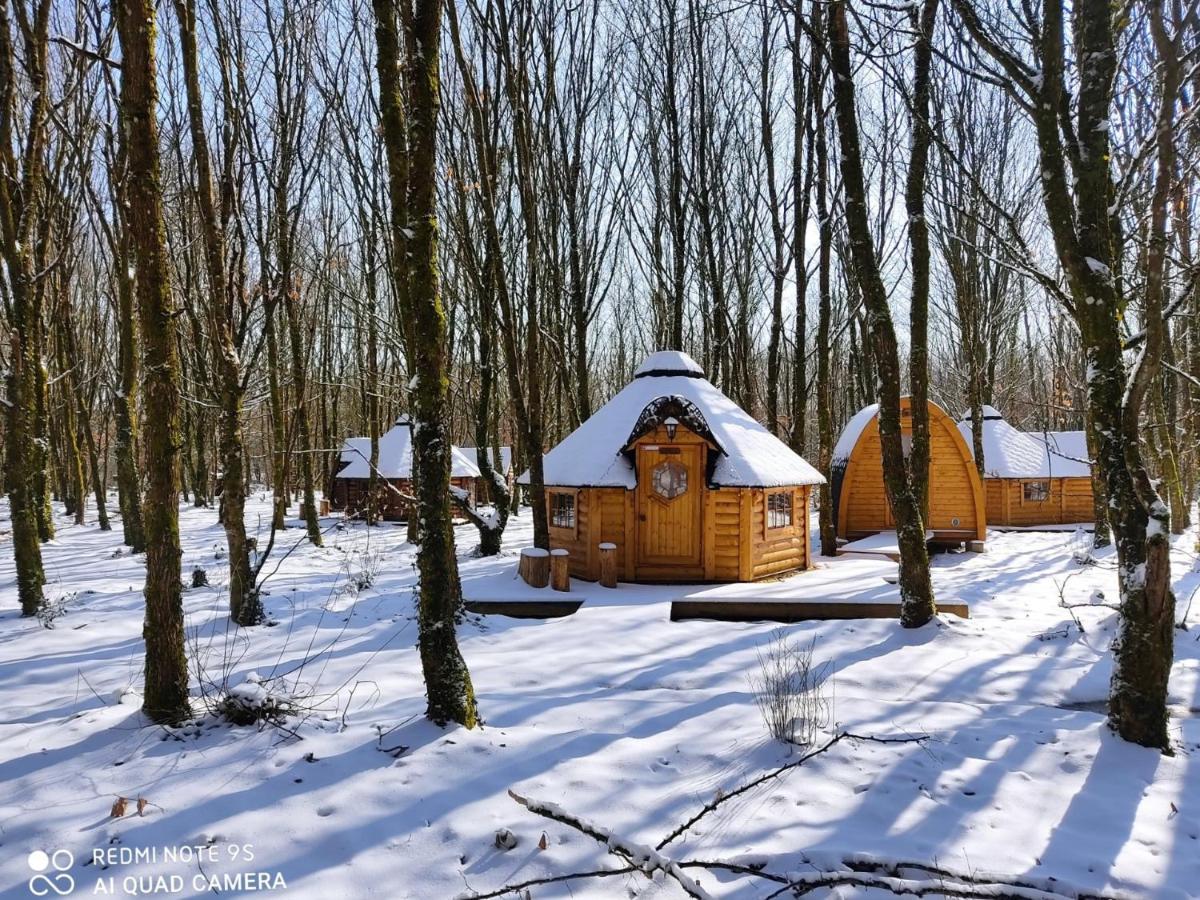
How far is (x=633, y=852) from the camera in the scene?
8.81 feet

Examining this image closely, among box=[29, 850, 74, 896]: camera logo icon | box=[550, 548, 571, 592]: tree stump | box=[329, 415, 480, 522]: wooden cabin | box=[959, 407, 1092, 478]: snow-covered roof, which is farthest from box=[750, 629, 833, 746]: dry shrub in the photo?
box=[959, 407, 1092, 478]: snow-covered roof

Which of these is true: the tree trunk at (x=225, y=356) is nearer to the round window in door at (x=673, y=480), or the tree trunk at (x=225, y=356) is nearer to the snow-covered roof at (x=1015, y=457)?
the round window in door at (x=673, y=480)

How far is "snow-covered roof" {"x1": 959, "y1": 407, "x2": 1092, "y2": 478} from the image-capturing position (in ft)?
66.0

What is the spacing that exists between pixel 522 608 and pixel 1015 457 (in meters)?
18.6

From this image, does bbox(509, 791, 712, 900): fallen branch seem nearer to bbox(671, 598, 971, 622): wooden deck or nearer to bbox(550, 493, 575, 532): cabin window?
bbox(671, 598, 971, 622): wooden deck

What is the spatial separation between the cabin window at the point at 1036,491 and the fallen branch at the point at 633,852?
2241cm

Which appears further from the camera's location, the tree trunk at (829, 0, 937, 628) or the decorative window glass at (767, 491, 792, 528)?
the decorative window glass at (767, 491, 792, 528)

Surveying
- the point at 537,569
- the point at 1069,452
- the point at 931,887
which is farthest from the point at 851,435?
the point at 931,887

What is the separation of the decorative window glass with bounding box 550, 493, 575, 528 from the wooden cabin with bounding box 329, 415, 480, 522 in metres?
8.38

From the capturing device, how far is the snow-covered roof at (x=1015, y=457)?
66.0 ft

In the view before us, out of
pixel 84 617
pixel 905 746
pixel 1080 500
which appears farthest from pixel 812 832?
pixel 1080 500

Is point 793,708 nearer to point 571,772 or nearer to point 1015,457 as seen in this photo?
point 571,772

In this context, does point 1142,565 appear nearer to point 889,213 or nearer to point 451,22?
point 451,22

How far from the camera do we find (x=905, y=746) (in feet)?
14.3
